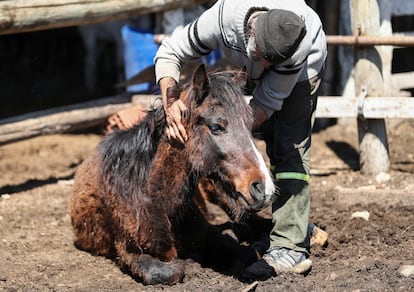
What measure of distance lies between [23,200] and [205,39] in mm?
2760

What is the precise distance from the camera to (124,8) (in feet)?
24.4

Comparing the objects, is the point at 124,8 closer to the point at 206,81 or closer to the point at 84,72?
the point at 206,81

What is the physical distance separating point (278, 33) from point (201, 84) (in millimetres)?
544

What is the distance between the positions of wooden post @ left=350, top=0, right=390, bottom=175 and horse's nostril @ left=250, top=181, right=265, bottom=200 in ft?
10.1

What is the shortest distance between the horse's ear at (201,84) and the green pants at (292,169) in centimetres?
81

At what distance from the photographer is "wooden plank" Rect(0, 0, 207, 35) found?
6637 mm

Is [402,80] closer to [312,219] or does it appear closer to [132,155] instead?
[312,219]

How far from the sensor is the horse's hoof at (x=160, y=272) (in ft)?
15.5

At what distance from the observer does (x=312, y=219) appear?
6.07 meters

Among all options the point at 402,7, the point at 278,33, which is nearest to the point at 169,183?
the point at 278,33

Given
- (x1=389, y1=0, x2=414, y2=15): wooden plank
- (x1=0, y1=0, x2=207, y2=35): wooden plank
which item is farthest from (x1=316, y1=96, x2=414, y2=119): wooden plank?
(x1=0, y1=0, x2=207, y2=35): wooden plank

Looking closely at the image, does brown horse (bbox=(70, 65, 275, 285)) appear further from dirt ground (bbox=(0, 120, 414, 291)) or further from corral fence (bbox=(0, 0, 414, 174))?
corral fence (bbox=(0, 0, 414, 174))

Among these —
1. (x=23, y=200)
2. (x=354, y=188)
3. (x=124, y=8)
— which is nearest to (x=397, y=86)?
(x=354, y=188)

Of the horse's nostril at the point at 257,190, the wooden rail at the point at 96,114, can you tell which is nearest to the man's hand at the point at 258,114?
the horse's nostril at the point at 257,190
